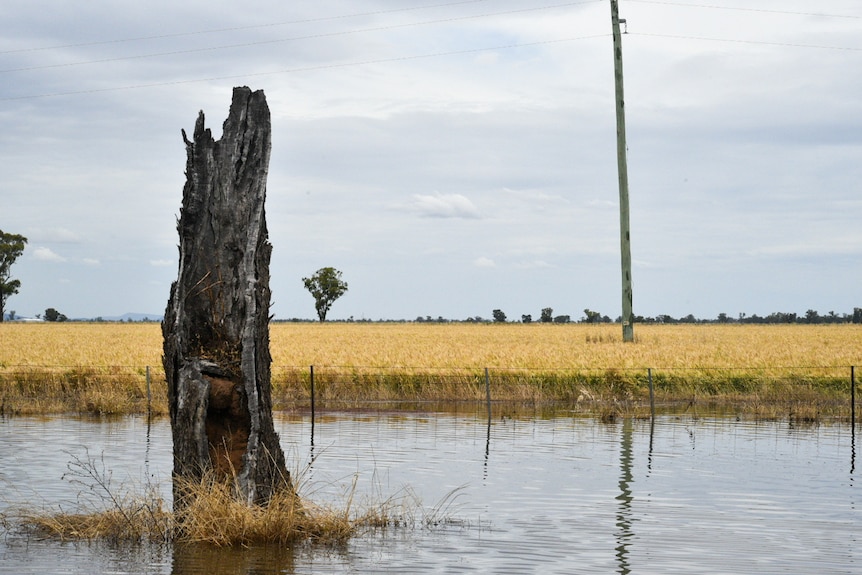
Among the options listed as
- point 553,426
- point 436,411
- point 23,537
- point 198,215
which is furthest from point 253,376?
point 436,411

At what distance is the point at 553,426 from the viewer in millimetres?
23703

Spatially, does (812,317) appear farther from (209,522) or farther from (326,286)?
(209,522)

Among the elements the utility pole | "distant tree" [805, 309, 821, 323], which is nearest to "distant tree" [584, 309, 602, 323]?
"distant tree" [805, 309, 821, 323]

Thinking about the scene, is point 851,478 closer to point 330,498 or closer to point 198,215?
point 330,498

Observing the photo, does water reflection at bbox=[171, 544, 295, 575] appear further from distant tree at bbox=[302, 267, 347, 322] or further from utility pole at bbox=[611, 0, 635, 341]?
distant tree at bbox=[302, 267, 347, 322]

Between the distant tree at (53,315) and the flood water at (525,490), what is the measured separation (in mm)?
143136

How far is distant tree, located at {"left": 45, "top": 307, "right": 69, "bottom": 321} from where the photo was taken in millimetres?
160350

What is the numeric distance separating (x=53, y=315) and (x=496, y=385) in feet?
466

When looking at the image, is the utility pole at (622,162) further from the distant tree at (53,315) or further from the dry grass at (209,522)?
the distant tree at (53,315)

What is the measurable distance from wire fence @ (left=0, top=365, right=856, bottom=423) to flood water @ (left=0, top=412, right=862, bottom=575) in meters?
3.64

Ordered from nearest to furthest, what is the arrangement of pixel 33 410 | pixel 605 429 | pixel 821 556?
pixel 821 556 < pixel 605 429 < pixel 33 410

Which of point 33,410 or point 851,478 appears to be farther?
point 33,410

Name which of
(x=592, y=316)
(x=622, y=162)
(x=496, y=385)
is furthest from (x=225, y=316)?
(x=592, y=316)

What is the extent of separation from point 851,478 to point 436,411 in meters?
12.1
